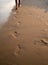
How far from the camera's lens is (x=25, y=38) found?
2.05 metres

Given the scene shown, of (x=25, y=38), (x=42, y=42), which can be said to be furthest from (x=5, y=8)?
(x=42, y=42)

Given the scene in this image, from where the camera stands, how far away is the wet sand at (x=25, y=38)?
67.8 inches

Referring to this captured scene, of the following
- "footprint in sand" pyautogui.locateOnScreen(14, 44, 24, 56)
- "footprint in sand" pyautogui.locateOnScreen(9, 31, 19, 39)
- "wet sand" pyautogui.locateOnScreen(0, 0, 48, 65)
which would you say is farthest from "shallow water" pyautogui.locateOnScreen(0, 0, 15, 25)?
"footprint in sand" pyautogui.locateOnScreen(14, 44, 24, 56)

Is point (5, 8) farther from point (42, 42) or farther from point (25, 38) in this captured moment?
point (42, 42)

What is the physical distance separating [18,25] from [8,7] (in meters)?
0.69

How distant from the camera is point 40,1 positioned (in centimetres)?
313

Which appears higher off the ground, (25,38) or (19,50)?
(25,38)

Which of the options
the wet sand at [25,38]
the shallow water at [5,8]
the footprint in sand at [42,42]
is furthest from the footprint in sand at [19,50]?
the shallow water at [5,8]

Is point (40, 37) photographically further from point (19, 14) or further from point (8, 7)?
point (8, 7)

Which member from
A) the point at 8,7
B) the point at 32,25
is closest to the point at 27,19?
the point at 32,25

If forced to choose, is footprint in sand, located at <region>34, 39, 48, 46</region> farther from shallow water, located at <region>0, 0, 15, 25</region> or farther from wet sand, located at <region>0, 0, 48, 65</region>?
shallow water, located at <region>0, 0, 15, 25</region>

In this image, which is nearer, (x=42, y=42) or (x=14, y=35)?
(x=42, y=42)

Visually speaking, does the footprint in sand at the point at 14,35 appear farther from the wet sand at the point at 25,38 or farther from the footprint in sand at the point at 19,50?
the footprint in sand at the point at 19,50

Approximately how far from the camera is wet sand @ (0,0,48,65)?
172 cm
